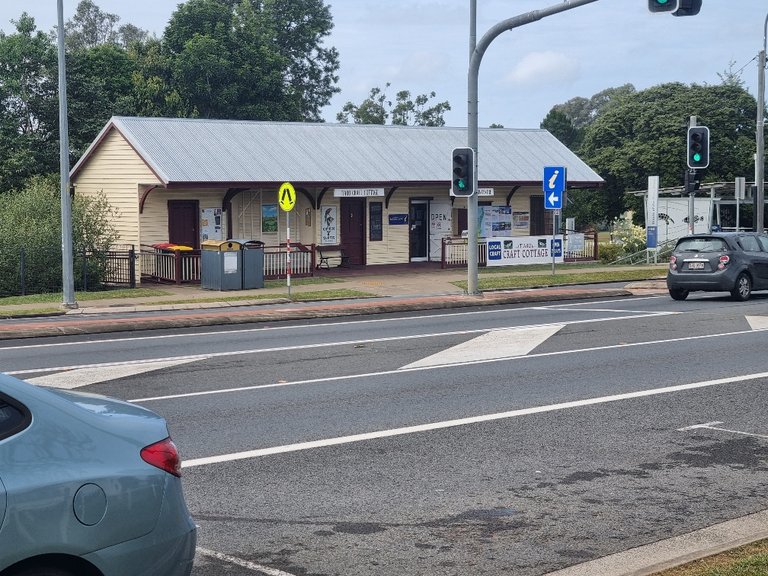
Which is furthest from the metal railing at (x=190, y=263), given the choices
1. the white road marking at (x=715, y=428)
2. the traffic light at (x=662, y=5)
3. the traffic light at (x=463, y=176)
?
the white road marking at (x=715, y=428)

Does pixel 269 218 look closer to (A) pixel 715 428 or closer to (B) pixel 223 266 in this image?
(B) pixel 223 266

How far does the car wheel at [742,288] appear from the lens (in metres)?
24.5

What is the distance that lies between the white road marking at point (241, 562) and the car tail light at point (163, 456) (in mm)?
1456

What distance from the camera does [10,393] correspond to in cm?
482

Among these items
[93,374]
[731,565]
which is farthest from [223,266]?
[731,565]

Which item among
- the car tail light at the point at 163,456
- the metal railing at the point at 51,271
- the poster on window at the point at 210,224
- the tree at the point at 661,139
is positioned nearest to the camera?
→ the car tail light at the point at 163,456

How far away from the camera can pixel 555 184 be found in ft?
98.9

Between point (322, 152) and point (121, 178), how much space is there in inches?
259

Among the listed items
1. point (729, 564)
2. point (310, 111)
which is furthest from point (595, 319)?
point (310, 111)

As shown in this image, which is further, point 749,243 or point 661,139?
point 661,139

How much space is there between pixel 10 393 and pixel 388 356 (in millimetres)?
10771

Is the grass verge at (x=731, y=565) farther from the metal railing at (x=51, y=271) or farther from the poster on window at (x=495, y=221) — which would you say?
the poster on window at (x=495, y=221)

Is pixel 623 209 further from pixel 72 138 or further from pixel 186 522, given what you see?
pixel 186 522

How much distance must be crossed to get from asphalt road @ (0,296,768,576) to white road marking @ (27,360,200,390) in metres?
0.06
